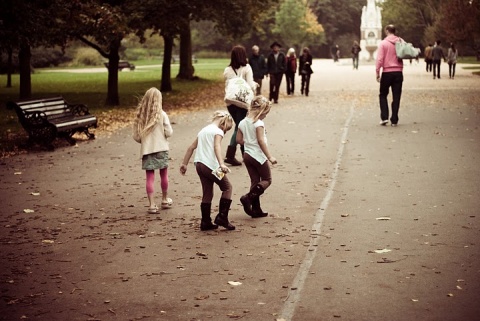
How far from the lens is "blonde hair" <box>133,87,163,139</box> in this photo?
9961 mm

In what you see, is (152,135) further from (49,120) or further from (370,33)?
(370,33)

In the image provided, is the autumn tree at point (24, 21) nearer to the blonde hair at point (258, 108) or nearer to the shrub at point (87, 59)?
the blonde hair at point (258, 108)

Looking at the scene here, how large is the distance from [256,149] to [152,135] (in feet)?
4.40

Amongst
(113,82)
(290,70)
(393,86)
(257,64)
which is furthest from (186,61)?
(393,86)

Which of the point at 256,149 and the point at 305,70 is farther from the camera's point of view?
the point at 305,70

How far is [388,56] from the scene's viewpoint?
18.7 meters

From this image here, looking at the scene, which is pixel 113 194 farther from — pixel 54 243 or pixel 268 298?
pixel 268 298

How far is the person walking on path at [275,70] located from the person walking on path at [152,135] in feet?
58.0

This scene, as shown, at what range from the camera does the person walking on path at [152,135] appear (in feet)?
32.7

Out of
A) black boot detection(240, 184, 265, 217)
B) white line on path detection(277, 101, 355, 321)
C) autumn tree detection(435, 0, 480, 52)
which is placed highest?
autumn tree detection(435, 0, 480, 52)

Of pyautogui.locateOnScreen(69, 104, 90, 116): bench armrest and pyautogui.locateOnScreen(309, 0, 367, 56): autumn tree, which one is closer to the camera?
pyautogui.locateOnScreen(69, 104, 90, 116): bench armrest

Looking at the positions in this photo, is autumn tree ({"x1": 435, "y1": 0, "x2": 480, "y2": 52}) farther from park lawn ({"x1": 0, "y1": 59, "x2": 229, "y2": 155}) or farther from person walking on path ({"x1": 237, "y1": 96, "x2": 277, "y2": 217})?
person walking on path ({"x1": 237, "y1": 96, "x2": 277, "y2": 217})

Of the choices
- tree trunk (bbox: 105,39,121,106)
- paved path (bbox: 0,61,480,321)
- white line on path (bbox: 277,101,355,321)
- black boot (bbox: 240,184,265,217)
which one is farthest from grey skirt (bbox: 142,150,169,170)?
tree trunk (bbox: 105,39,121,106)

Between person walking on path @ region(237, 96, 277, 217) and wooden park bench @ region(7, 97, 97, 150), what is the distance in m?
7.35
